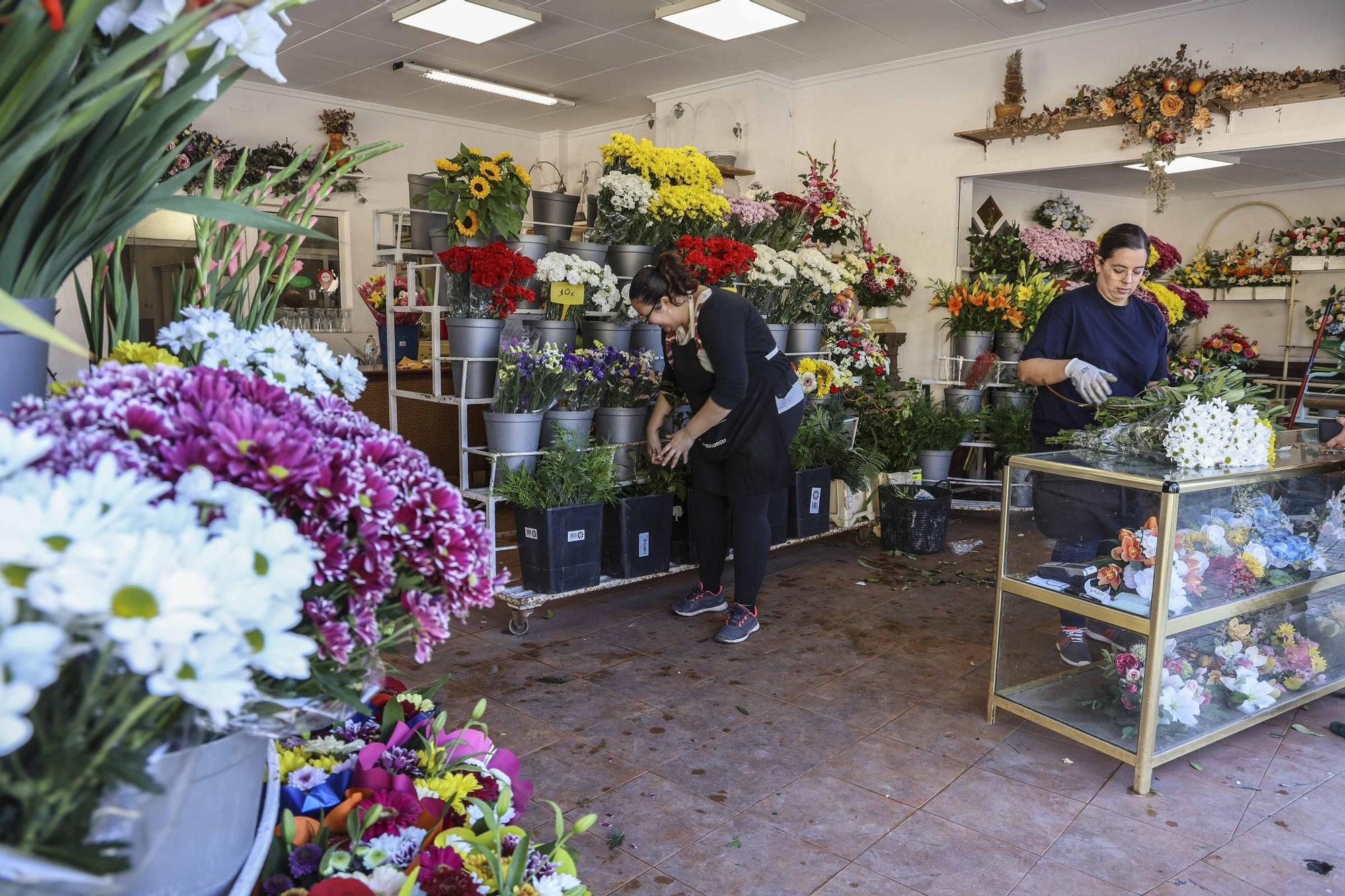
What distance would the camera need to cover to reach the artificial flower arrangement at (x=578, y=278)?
12.6 ft

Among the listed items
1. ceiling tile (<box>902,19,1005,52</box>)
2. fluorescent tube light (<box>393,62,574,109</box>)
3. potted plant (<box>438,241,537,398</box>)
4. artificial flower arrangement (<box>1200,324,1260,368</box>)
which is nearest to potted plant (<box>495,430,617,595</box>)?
potted plant (<box>438,241,537,398</box>)

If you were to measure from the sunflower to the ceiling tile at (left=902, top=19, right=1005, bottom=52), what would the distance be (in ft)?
12.8

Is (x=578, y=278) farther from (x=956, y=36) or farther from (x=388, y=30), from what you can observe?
(x=956, y=36)

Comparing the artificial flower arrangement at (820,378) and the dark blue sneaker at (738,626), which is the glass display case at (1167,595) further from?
the artificial flower arrangement at (820,378)

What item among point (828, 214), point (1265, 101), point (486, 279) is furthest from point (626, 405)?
point (1265, 101)

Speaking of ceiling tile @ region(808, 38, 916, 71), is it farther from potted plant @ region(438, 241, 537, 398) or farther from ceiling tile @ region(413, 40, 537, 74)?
potted plant @ region(438, 241, 537, 398)

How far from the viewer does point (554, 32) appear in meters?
6.43

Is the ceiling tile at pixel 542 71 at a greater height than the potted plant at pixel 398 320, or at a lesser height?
greater

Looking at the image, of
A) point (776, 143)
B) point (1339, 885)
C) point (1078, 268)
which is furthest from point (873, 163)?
point (1339, 885)

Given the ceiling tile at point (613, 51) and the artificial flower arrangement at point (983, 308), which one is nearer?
the artificial flower arrangement at point (983, 308)

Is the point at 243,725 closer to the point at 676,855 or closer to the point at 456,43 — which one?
the point at 676,855

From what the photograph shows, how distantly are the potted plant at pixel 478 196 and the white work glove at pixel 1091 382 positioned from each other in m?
2.23

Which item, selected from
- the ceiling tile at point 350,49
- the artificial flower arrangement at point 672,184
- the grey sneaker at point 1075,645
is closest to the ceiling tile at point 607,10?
the ceiling tile at point 350,49

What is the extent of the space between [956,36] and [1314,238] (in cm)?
447
